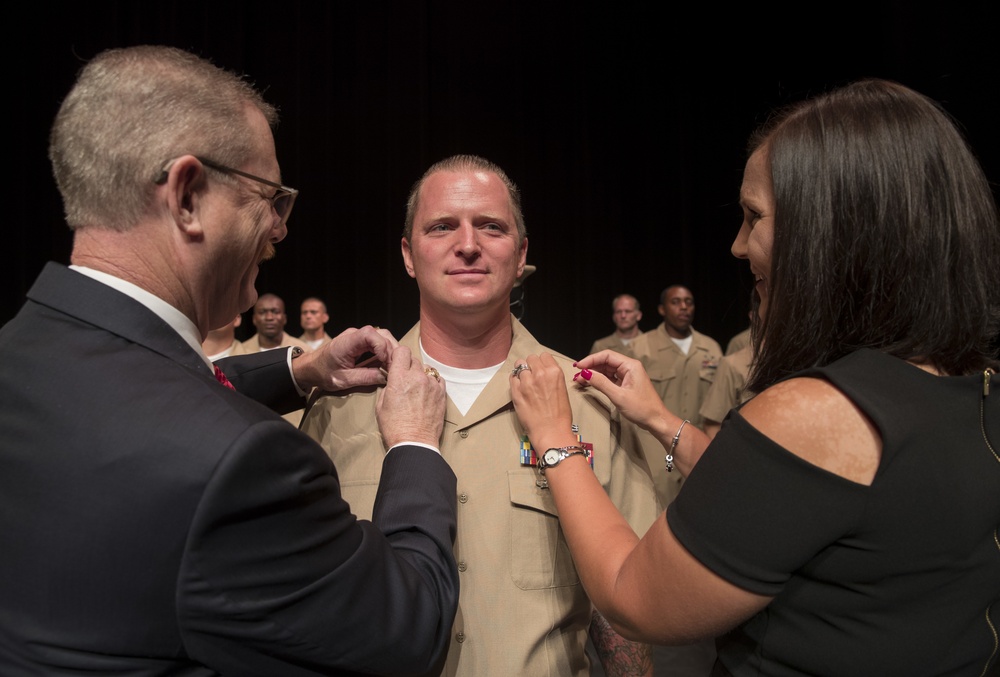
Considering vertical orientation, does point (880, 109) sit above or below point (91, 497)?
above

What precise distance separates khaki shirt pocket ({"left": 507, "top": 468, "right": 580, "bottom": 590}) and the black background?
777 cm

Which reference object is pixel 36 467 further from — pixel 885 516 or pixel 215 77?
pixel 885 516

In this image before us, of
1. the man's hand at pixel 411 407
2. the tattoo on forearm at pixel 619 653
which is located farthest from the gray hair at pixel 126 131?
the tattoo on forearm at pixel 619 653

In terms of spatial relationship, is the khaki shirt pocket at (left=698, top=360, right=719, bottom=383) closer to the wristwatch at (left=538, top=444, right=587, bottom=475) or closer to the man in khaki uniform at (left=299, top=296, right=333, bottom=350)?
the man in khaki uniform at (left=299, top=296, right=333, bottom=350)

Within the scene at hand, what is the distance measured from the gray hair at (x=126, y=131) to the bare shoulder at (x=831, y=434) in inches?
31.8

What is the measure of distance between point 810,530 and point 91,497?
81cm

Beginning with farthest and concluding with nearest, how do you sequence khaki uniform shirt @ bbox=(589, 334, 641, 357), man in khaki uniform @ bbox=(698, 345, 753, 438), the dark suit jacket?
khaki uniform shirt @ bbox=(589, 334, 641, 357)
man in khaki uniform @ bbox=(698, 345, 753, 438)
the dark suit jacket

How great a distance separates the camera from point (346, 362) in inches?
62.9

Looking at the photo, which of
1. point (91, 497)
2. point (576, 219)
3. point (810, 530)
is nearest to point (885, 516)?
point (810, 530)

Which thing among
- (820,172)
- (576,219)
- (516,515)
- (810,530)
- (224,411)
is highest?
(820,172)

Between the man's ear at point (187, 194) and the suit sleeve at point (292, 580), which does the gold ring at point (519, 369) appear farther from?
the man's ear at point (187, 194)

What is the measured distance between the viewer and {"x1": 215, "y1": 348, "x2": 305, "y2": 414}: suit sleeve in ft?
5.32

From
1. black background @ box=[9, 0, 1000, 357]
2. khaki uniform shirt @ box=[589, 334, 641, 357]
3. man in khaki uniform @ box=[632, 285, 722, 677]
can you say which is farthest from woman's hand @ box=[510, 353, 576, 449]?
black background @ box=[9, 0, 1000, 357]

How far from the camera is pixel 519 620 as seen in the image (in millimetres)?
1432
